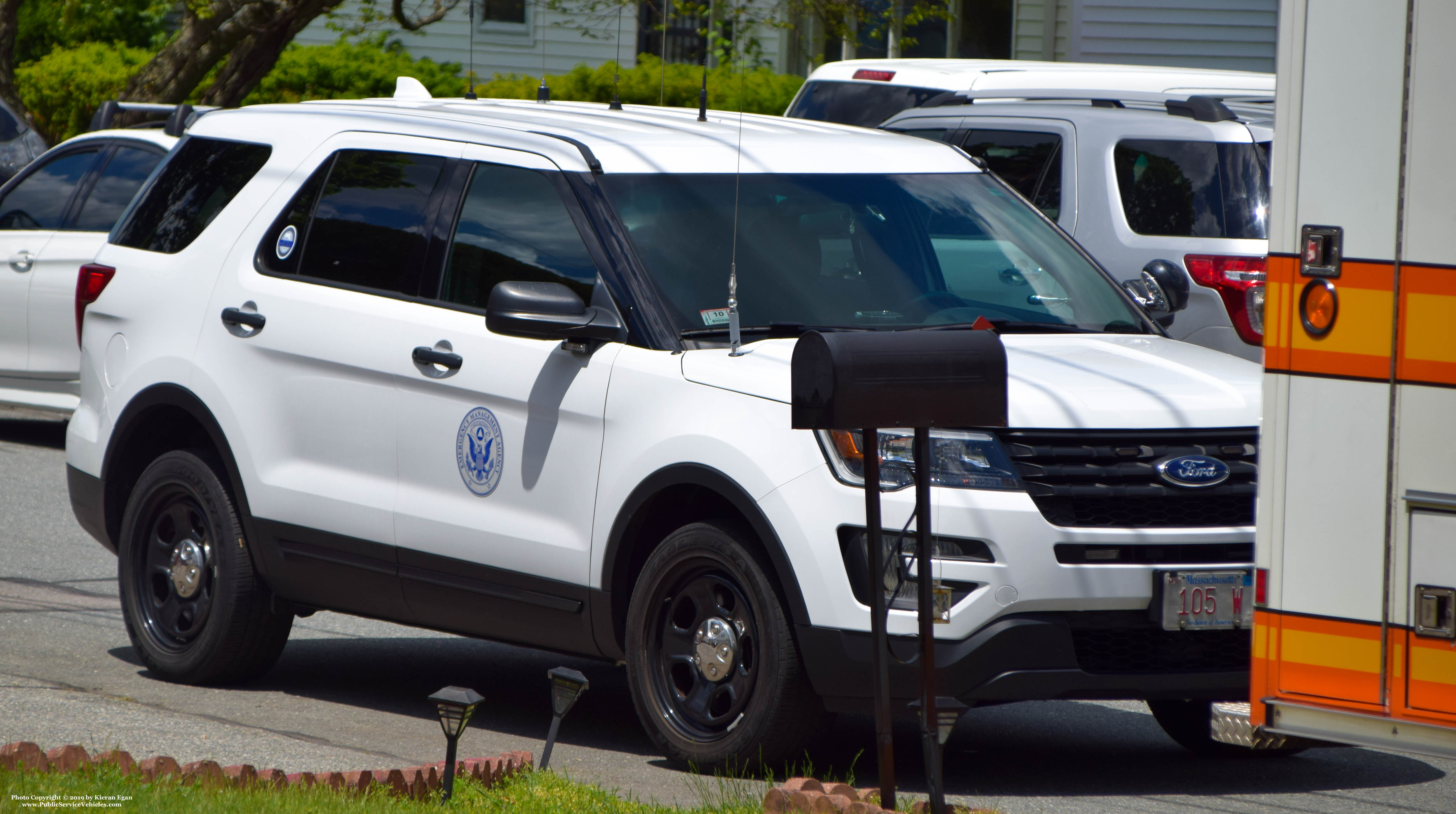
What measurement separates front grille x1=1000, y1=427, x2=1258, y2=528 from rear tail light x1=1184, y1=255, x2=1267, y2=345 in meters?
4.09

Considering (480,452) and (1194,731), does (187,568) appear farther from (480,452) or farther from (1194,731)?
(1194,731)

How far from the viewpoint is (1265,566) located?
4.72m

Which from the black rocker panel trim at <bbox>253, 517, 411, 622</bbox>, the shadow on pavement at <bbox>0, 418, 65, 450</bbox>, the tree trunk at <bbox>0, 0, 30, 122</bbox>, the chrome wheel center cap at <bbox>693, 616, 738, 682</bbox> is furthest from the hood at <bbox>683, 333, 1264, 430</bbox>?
the tree trunk at <bbox>0, 0, 30, 122</bbox>

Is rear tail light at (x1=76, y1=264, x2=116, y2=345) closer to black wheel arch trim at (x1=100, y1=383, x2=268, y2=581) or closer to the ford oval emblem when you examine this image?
black wheel arch trim at (x1=100, y1=383, x2=268, y2=581)

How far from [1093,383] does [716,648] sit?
1320mm

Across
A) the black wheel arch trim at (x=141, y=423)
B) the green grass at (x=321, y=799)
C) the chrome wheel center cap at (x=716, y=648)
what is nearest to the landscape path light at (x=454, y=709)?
the green grass at (x=321, y=799)

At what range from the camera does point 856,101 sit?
16.1 m

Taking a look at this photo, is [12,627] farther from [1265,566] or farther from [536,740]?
[1265,566]

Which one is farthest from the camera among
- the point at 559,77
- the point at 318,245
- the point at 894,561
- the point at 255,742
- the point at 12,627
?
the point at 559,77

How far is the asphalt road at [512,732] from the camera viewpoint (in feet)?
19.4

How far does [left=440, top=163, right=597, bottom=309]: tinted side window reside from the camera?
20.8 feet

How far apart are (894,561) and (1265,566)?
1067 mm

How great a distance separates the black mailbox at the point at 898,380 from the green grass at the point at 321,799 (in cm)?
104

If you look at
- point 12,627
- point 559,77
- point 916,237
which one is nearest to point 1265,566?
point 916,237
